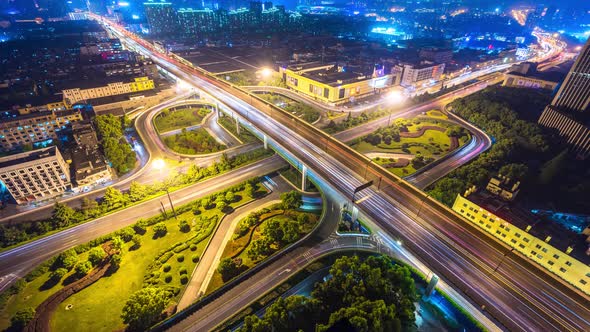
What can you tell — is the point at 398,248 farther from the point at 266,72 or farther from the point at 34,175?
the point at 266,72

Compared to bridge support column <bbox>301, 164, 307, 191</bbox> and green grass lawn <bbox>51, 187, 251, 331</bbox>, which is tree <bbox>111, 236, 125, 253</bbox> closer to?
green grass lawn <bbox>51, 187, 251, 331</bbox>

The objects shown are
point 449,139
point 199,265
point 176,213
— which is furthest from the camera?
point 449,139

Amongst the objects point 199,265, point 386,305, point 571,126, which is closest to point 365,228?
point 386,305

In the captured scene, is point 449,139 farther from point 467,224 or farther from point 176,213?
point 176,213

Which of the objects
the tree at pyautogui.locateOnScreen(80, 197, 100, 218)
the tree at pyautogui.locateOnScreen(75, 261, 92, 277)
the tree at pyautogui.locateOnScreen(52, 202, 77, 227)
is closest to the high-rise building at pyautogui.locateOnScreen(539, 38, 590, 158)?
the tree at pyautogui.locateOnScreen(75, 261, 92, 277)

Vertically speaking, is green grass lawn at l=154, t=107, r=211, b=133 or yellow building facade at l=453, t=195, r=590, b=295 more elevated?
yellow building facade at l=453, t=195, r=590, b=295

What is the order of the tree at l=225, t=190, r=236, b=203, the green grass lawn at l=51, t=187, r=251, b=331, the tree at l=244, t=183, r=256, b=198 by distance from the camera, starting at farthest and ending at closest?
1. the tree at l=244, t=183, r=256, b=198
2. the tree at l=225, t=190, r=236, b=203
3. the green grass lawn at l=51, t=187, r=251, b=331

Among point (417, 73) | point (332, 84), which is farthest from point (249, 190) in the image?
point (417, 73)
